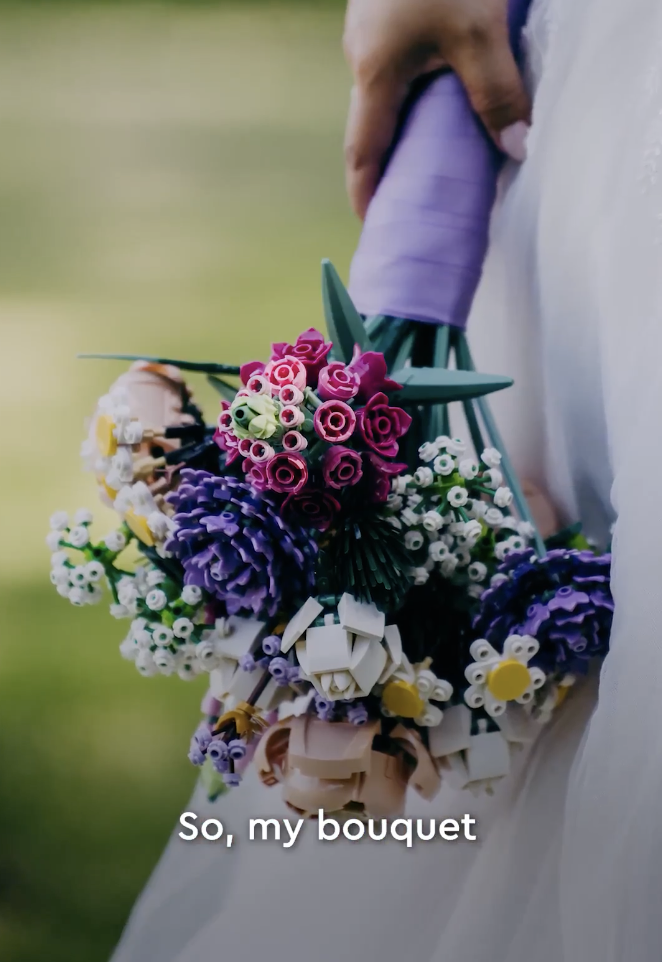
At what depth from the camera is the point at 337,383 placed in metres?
0.66

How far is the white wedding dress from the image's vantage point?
65 centimetres

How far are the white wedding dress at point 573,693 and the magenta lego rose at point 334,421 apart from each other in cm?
22

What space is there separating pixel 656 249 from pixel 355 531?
0.31 meters

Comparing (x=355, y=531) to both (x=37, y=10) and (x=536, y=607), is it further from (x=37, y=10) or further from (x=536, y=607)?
(x=37, y=10)

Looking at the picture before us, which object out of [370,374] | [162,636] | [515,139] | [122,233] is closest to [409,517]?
[370,374]

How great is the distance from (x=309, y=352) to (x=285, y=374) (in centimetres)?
4

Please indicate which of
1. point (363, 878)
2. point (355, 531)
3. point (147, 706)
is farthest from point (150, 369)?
point (363, 878)

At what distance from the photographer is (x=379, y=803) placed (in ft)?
2.38

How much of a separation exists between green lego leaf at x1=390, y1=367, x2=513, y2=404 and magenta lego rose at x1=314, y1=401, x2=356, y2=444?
82 millimetres

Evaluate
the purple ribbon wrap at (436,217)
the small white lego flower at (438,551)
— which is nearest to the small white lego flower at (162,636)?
the small white lego flower at (438,551)

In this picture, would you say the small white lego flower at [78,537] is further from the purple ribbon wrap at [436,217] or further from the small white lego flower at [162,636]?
the purple ribbon wrap at [436,217]

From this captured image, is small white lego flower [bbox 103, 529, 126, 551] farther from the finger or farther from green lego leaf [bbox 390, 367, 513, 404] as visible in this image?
the finger

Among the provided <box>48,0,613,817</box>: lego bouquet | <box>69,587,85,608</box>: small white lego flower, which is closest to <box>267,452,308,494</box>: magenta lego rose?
<box>48,0,613,817</box>: lego bouquet

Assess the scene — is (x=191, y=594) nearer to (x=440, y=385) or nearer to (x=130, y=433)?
(x=130, y=433)
